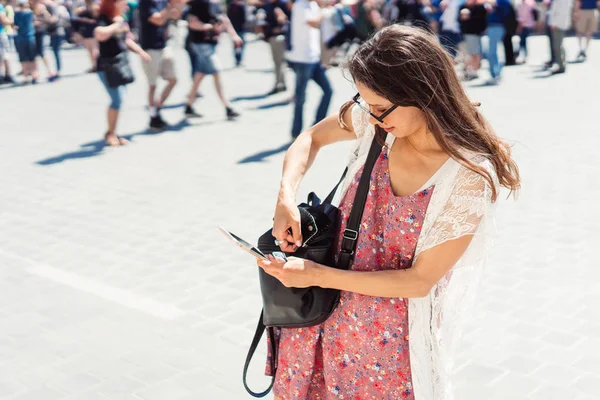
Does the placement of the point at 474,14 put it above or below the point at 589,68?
above

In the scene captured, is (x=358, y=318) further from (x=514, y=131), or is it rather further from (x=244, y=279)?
(x=514, y=131)

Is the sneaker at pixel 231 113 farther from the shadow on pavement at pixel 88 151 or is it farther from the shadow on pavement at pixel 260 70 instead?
the shadow on pavement at pixel 260 70

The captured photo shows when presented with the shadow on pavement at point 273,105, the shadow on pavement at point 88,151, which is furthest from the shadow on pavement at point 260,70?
the shadow on pavement at point 88,151

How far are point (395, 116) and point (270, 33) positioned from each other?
1117 cm

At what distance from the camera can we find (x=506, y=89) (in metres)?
12.5

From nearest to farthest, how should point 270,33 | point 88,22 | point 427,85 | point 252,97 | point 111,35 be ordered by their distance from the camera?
1. point 427,85
2. point 111,35
3. point 252,97
4. point 270,33
5. point 88,22

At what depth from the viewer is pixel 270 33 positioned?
12.7 meters

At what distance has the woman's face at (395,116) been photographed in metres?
1.91

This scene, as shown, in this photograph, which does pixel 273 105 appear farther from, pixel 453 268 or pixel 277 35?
pixel 453 268

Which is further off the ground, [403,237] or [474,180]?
[474,180]

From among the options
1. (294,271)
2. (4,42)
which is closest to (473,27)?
(4,42)

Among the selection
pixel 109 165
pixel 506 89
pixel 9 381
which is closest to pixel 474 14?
pixel 506 89

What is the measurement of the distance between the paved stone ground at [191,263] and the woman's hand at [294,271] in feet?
6.08

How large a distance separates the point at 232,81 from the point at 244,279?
995cm
